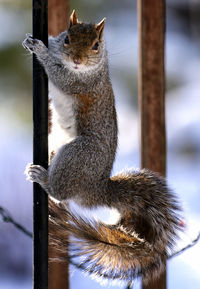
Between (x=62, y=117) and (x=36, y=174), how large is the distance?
0.20 metres

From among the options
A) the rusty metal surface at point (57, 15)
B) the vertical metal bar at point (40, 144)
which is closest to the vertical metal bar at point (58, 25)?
the rusty metal surface at point (57, 15)

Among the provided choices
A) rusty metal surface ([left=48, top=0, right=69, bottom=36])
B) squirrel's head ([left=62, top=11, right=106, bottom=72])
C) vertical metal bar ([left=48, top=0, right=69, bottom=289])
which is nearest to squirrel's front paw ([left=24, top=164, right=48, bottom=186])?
squirrel's head ([left=62, top=11, right=106, bottom=72])

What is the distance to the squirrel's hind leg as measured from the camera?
4.94ft

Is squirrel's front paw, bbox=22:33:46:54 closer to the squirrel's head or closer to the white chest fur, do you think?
the squirrel's head

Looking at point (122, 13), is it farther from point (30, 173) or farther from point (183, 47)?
point (30, 173)

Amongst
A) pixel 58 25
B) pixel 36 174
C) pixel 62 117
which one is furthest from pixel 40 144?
pixel 58 25

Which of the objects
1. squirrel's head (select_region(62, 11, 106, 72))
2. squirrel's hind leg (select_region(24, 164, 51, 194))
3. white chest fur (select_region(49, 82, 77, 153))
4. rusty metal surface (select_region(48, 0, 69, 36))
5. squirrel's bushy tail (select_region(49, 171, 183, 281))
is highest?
rusty metal surface (select_region(48, 0, 69, 36))

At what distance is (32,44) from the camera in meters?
1.42

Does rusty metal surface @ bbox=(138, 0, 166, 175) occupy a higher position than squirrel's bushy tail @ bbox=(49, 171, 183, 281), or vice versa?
rusty metal surface @ bbox=(138, 0, 166, 175)

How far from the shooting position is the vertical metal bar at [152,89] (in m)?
2.15

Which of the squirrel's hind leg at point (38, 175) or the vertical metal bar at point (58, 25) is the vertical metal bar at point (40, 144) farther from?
the vertical metal bar at point (58, 25)

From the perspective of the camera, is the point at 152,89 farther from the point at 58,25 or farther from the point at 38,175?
the point at 38,175

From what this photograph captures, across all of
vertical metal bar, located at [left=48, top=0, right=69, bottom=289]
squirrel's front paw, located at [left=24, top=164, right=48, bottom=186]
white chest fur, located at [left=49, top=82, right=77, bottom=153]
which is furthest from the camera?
vertical metal bar, located at [left=48, top=0, right=69, bottom=289]

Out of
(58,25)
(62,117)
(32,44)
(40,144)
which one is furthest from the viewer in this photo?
(58,25)
